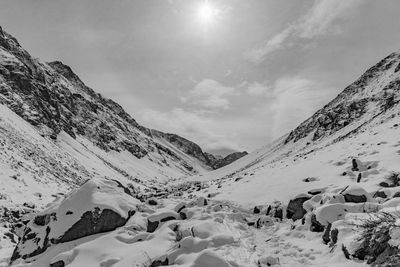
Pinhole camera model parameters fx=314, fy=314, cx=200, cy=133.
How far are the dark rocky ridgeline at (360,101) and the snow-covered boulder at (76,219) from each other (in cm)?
4755

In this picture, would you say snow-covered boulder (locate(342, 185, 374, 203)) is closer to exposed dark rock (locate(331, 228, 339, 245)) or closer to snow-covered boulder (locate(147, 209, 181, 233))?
exposed dark rock (locate(331, 228, 339, 245))

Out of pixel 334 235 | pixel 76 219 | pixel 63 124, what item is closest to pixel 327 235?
pixel 334 235

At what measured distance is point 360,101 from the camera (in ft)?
211

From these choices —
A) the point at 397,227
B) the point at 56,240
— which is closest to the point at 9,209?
the point at 56,240

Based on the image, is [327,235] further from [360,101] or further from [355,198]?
[360,101]

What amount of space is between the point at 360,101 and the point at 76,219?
212 feet

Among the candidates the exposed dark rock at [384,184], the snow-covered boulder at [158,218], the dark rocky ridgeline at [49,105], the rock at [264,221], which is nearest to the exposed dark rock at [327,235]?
the rock at [264,221]

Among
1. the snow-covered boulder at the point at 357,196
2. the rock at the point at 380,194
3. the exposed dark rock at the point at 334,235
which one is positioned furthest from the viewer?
the rock at the point at 380,194

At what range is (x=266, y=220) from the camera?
554 inches

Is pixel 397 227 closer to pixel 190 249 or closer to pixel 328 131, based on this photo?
pixel 190 249

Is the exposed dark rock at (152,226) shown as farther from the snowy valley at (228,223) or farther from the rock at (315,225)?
the rock at (315,225)

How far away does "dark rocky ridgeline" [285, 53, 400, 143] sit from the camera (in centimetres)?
5814

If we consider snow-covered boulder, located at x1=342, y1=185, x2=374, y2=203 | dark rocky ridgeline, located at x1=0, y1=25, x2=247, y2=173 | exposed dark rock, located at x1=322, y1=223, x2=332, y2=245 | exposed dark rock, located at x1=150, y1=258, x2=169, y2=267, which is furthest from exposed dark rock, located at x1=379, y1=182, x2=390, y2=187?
dark rocky ridgeline, located at x1=0, y1=25, x2=247, y2=173

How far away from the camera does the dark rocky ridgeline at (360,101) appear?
191 feet
